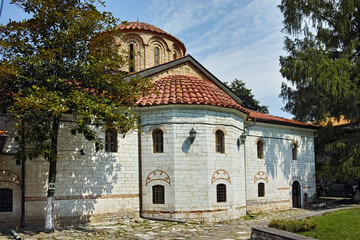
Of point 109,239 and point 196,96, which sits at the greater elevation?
point 196,96

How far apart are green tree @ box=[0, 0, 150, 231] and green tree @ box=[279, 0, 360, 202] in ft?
35.9

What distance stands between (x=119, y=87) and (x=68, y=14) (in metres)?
2.77

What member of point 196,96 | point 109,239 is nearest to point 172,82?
point 196,96

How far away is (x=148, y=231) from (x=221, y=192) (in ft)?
12.8

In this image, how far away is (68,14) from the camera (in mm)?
10781

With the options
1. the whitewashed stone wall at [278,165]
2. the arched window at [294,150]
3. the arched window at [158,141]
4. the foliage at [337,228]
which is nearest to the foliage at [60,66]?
the arched window at [158,141]

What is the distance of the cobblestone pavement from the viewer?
10.9 m

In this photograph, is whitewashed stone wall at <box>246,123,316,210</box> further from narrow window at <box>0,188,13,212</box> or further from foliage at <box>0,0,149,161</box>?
narrow window at <box>0,188,13,212</box>

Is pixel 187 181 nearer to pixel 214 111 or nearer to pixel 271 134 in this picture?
pixel 214 111

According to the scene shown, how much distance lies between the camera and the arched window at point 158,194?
1408cm

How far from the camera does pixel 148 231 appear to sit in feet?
39.2

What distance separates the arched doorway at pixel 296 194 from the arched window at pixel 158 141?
9.71 m

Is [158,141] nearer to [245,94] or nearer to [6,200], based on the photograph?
[6,200]

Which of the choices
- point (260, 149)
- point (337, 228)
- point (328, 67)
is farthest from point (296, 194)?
point (337, 228)
